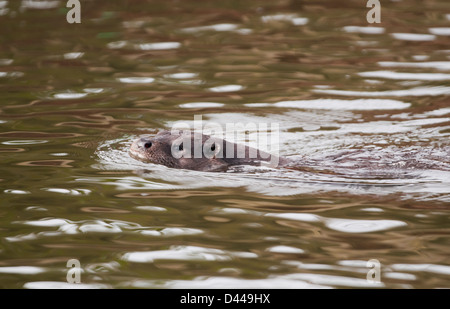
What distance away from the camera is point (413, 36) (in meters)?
11.5

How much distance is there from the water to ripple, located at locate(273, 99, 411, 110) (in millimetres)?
30

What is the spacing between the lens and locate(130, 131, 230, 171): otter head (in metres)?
6.42

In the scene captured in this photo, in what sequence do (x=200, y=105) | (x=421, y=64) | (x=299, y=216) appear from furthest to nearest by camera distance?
1. (x=421, y=64)
2. (x=200, y=105)
3. (x=299, y=216)

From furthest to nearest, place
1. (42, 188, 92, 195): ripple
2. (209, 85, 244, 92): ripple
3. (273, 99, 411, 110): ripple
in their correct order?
(209, 85, 244, 92): ripple → (273, 99, 411, 110): ripple → (42, 188, 92, 195): ripple

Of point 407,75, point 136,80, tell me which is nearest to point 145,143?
point 136,80

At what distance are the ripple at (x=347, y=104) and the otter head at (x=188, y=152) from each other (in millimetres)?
2578

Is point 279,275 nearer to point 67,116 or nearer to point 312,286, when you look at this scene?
point 312,286

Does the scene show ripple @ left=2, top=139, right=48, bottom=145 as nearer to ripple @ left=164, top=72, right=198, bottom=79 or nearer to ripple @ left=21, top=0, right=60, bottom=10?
ripple @ left=164, top=72, right=198, bottom=79

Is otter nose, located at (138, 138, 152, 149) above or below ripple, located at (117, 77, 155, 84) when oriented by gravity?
below

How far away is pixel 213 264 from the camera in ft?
15.6

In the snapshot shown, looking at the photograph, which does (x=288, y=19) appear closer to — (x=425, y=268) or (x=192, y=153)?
(x=192, y=153)

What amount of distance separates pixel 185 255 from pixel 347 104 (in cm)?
443

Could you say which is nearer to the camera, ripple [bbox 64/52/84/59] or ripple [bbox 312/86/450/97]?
ripple [bbox 312/86/450/97]

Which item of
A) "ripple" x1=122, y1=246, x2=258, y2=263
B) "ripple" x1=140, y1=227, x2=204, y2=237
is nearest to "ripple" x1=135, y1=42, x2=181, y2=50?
"ripple" x1=140, y1=227, x2=204, y2=237
